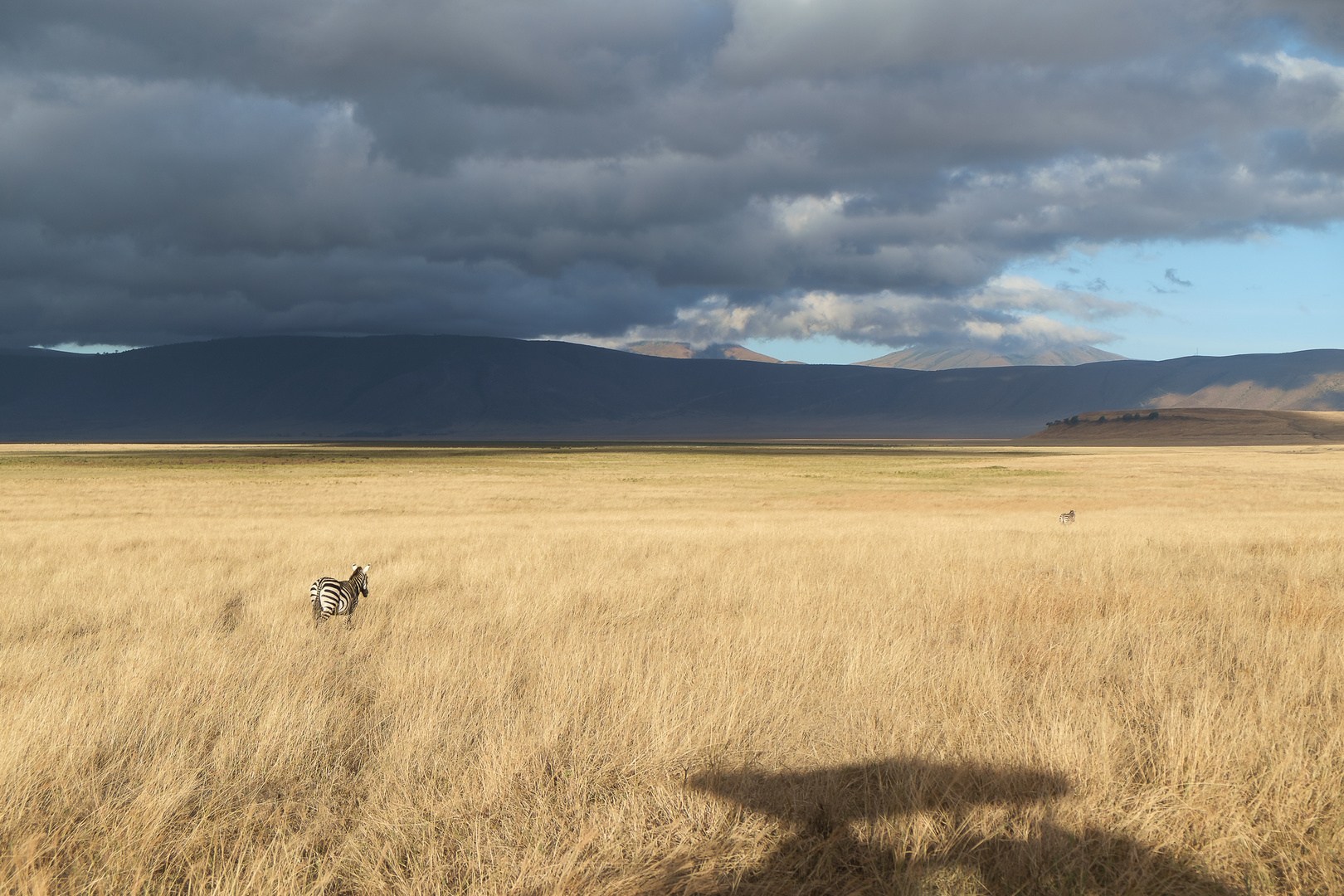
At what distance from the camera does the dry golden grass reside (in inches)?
144

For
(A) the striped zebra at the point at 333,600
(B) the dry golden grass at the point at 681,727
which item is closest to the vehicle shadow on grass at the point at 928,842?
(B) the dry golden grass at the point at 681,727

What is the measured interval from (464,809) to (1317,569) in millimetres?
11746

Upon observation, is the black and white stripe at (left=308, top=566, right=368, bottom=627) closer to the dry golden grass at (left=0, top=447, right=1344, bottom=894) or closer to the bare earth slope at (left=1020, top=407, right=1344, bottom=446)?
the dry golden grass at (left=0, top=447, right=1344, bottom=894)

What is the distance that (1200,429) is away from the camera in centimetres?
12231

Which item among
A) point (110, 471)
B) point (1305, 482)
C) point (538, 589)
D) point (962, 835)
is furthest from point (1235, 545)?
point (110, 471)

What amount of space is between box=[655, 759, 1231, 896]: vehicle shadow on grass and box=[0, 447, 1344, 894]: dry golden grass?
0.02 m

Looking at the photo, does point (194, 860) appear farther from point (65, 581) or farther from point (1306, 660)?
point (65, 581)

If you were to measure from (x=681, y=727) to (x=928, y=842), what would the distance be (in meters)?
1.51

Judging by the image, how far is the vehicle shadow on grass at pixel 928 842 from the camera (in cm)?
354

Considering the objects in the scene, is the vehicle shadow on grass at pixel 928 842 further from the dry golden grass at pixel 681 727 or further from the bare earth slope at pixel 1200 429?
the bare earth slope at pixel 1200 429

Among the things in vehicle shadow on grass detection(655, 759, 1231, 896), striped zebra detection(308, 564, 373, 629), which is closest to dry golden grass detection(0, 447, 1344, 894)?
vehicle shadow on grass detection(655, 759, 1231, 896)

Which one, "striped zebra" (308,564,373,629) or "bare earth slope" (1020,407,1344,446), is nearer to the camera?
"striped zebra" (308,564,373,629)

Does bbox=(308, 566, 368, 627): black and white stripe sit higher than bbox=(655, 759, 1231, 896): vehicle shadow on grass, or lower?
higher

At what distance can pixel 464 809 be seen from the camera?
13.1 feet
